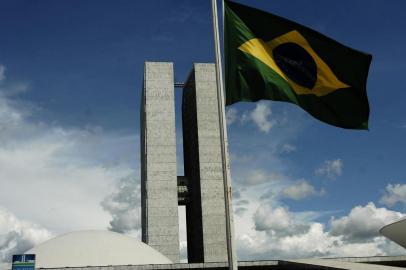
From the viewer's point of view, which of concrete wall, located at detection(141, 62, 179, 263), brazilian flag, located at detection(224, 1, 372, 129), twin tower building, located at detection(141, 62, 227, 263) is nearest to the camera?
brazilian flag, located at detection(224, 1, 372, 129)

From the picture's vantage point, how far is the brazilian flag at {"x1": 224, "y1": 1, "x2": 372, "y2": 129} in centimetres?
1403

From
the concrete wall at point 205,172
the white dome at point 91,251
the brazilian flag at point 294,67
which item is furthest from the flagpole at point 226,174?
the concrete wall at point 205,172

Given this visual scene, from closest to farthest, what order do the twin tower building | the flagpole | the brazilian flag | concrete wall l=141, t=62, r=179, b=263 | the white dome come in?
the flagpole < the brazilian flag < the white dome < concrete wall l=141, t=62, r=179, b=263 < the twin tower building

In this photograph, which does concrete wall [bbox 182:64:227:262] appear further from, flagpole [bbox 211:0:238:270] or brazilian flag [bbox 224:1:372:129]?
flagpole [bbox 211:0:238:270]

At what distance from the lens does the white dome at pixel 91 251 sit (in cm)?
4028

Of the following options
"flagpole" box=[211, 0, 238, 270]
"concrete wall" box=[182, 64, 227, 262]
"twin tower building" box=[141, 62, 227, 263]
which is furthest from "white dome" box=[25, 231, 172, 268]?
"flagpole" box=[211, 0, 238, 270]

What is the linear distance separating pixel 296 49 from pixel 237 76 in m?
2.11

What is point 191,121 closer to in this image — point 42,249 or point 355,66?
point 42,249

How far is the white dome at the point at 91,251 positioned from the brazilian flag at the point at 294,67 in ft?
101

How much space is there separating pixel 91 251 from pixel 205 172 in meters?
32.8

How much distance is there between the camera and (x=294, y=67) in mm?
14625

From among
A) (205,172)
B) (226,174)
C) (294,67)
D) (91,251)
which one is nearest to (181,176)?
(205,172)

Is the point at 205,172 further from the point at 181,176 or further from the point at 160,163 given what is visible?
the point at 181,176

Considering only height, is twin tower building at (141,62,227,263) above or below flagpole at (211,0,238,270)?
above
